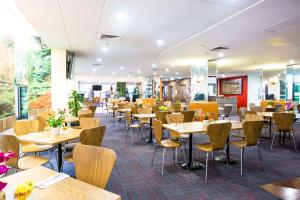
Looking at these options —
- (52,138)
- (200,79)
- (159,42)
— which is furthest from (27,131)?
(200,79)

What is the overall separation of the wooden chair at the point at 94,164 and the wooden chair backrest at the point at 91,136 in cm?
92

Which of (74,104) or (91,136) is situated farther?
(74,104)

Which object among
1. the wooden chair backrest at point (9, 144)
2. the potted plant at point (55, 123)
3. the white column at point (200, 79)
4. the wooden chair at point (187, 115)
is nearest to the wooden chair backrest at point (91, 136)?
the potted plant at point (55, 123)

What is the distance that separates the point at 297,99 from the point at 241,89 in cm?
527

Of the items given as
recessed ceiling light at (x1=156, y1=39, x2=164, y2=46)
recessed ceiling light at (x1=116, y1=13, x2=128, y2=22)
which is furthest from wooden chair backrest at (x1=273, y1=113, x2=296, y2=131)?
recessed ceiling light at (x1=116, y1=13, x2=128, y2=22)

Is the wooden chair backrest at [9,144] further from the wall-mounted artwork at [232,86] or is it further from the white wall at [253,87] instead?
the wall-mounted artwork at [232,86]

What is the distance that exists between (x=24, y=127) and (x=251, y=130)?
4.13 m

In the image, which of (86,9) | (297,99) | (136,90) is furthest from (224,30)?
(136,90)

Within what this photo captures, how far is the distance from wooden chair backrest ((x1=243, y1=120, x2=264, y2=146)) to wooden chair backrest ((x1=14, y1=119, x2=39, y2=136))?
389 cm

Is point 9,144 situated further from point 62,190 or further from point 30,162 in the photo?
point 62,190

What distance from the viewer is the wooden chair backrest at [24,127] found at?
3.70m

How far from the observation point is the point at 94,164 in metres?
1.70

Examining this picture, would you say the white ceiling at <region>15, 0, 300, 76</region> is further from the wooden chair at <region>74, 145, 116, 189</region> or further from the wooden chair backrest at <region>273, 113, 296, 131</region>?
the wooden chair at <region>74, 145, 116, 189</region>

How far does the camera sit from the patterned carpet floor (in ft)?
9.37
